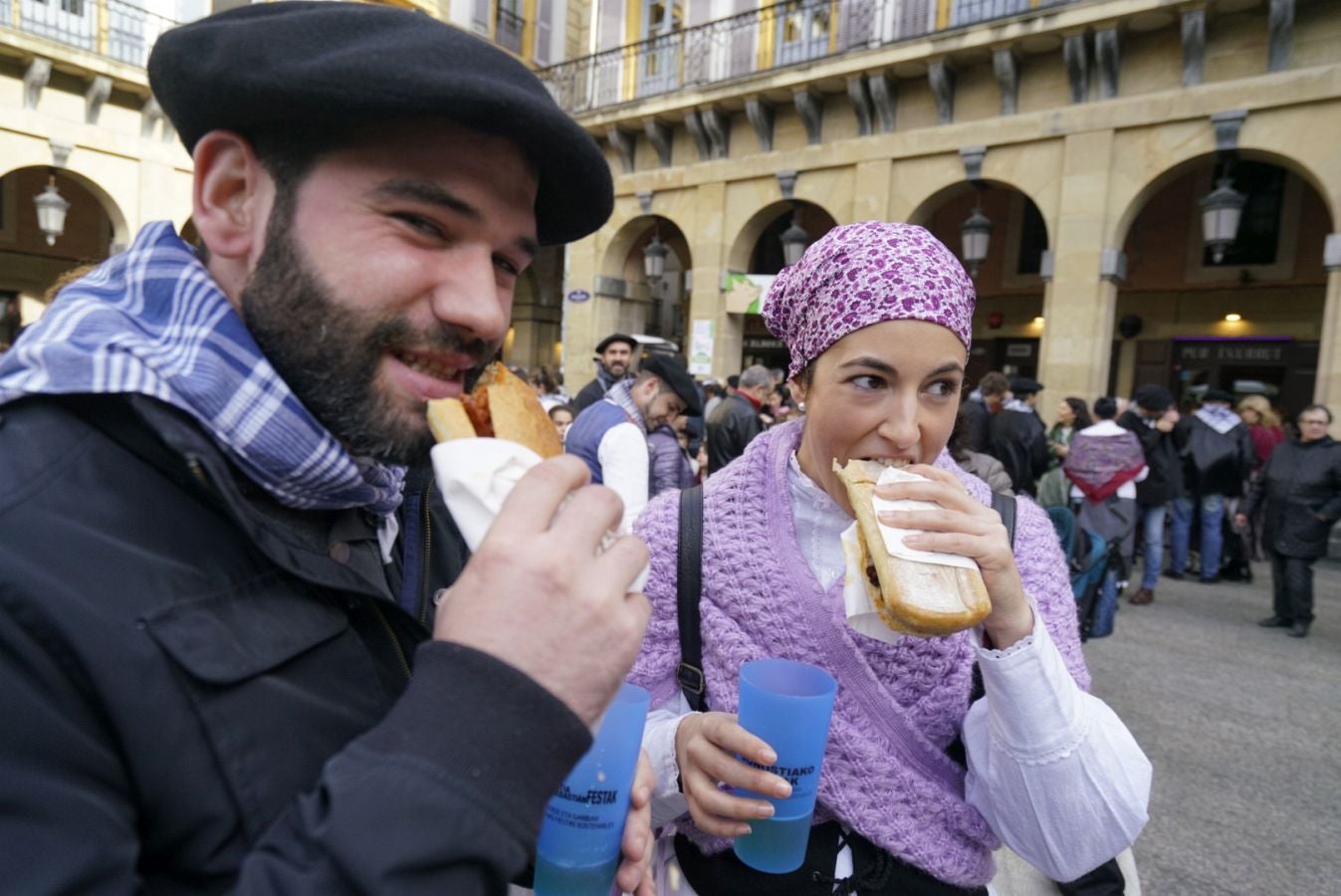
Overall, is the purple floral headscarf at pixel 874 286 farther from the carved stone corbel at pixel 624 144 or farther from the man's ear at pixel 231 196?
the carved stone corbel at pixel 624 144

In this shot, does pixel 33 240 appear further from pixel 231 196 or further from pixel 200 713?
pixel 200 713

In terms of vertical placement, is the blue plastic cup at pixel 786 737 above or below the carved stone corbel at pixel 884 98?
below

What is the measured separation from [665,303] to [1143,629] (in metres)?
18.5

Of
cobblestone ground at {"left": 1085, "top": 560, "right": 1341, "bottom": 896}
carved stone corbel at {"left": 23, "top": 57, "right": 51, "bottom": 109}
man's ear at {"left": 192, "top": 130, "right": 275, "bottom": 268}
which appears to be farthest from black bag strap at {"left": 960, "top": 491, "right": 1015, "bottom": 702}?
carved stone corbel at {"left": 23, "top": 57, "right": 51, "bottom": 109}

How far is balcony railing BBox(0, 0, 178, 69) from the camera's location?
13812mm

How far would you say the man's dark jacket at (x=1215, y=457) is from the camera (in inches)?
342

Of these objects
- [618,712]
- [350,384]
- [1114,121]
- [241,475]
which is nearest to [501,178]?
[350,384]

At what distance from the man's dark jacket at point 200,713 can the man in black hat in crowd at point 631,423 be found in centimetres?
288

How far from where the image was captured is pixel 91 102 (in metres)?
14.6

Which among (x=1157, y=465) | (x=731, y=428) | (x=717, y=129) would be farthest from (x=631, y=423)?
(x=717, y=129)

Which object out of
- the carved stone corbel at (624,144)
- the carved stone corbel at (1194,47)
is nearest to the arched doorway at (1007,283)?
the carved stone corbel at (1194,47)

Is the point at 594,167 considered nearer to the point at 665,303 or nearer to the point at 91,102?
the point at 91,102

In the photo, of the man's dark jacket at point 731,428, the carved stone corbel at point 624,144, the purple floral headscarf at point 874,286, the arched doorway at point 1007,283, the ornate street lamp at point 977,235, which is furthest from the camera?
the carved stone corbel at point 624,144

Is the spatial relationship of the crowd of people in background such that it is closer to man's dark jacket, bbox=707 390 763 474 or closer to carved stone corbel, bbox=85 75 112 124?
man's dark jacket, bbox=707 390 763 474
